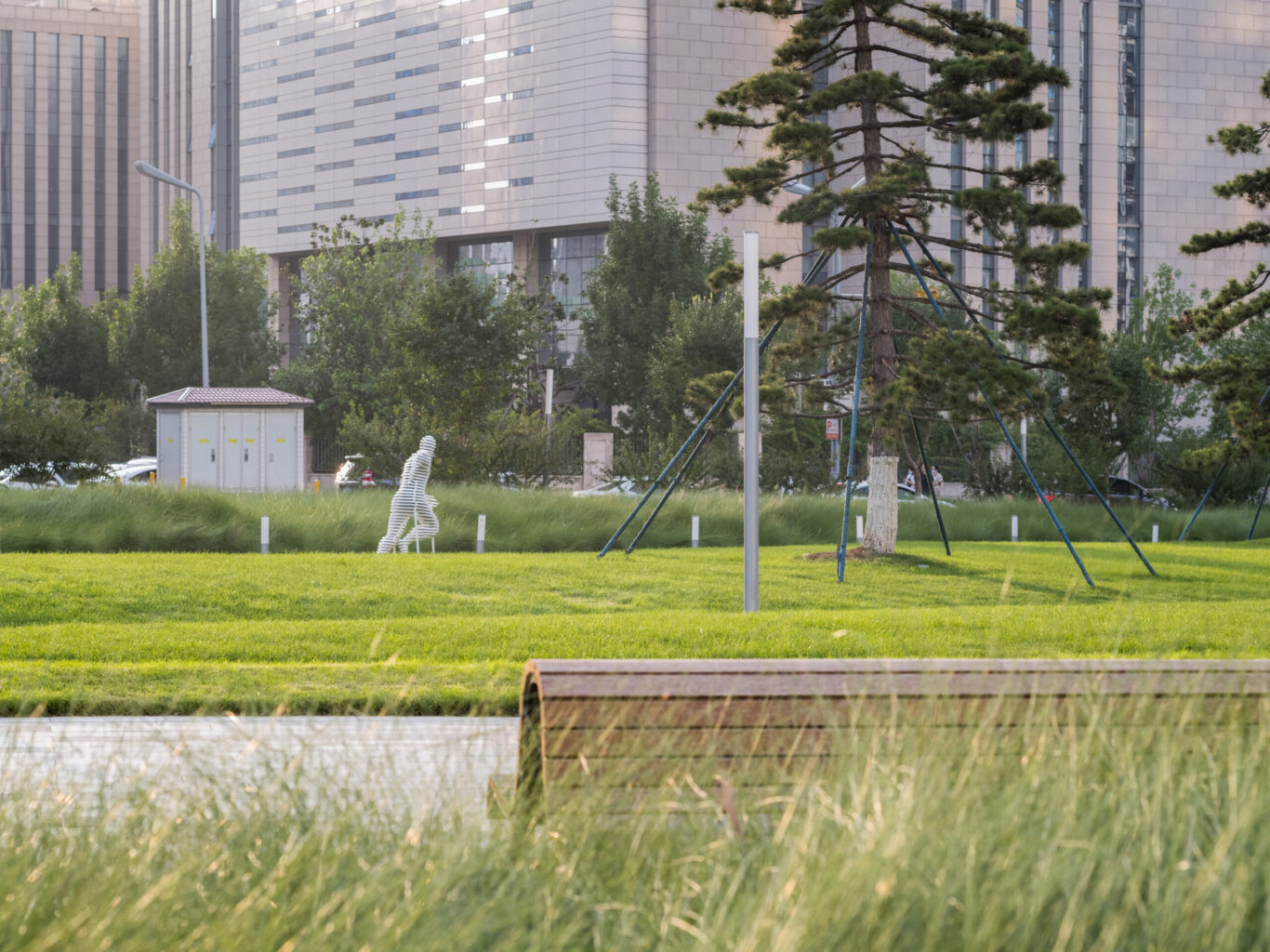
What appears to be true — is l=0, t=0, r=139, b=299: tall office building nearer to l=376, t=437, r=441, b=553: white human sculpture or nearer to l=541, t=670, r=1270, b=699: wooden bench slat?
l=376, t=437, r=441, b=553: white human sculpture

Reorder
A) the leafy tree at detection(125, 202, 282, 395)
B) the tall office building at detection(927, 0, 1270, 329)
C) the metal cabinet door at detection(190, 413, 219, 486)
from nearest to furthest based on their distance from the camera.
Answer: the metal cabinet door at detection(190, 413, 219, 486), the leafy tree at detection(125, 202, 282, 395), the tall office building at detection(927, 0, 1270, 329)

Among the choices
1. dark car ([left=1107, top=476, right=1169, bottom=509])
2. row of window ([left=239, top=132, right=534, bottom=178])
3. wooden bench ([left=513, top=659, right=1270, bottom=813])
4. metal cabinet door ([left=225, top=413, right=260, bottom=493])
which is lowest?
dark car ([left=1107, top=476, right=1169, bottom=509])

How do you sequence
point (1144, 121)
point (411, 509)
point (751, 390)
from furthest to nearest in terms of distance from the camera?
point (1144, 121), point (411, 509), point (751, 390)

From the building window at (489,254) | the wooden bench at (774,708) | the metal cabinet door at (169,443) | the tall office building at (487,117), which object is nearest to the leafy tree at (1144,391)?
the metal cabinet door at (169,443)

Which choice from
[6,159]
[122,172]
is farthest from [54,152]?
[122,172]

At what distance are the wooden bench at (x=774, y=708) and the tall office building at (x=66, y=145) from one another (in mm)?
127589

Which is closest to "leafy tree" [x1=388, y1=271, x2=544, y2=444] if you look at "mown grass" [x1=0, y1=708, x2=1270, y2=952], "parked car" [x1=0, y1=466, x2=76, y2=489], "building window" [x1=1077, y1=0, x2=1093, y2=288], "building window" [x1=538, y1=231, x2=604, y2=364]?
"parked car" [x1=0, y1=466, x2=76, y2=489]

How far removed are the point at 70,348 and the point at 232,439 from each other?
30.8 m

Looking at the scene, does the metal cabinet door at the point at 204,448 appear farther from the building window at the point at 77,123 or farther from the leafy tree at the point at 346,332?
the building window at the point at 77,123

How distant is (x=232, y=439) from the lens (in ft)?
107

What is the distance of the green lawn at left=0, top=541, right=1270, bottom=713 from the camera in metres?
9.12

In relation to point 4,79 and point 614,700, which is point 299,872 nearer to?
point 614,700

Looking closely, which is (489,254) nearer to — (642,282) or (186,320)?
(186,320)

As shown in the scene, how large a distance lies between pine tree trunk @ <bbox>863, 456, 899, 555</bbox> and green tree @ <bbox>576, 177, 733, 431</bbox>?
31673mm
